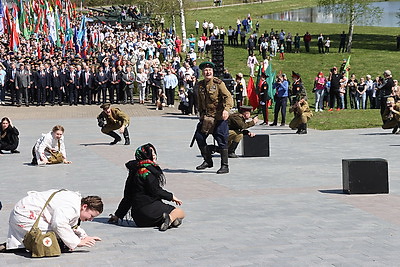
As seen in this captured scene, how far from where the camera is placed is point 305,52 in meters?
59.7

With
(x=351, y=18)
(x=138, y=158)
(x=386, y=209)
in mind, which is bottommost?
(x=386, y=209)

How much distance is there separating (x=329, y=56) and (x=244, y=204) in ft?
151

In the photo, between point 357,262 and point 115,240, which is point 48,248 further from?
point 357,262

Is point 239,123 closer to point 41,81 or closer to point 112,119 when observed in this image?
point 112,119

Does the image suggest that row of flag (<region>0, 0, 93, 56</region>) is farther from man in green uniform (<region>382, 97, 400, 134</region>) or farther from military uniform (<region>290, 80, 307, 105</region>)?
man in green uniform (<region>382, 97, 400, 134</region>)

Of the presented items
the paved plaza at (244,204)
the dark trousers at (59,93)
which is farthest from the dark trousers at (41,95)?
the paved plaza at (244,204)

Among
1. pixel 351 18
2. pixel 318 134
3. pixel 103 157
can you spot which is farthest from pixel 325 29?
pixel 103 157

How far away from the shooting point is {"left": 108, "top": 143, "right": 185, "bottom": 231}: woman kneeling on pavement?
10.5m

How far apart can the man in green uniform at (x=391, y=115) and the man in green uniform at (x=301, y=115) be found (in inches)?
83.1

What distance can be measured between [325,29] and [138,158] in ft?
216

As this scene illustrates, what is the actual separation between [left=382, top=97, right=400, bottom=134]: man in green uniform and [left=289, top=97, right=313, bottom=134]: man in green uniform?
2.11 meters

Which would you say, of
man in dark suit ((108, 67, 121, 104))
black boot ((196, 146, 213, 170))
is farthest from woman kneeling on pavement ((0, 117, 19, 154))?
man in dark suit ((108, 67, 121, 104))

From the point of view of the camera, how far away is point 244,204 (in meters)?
12.6

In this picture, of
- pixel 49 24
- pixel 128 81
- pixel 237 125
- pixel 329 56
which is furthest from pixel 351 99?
pixel 329 56
